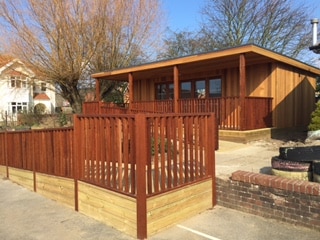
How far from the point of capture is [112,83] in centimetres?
2128

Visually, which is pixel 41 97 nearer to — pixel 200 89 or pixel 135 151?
pixel 200 89

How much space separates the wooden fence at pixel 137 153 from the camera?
11.4 ft

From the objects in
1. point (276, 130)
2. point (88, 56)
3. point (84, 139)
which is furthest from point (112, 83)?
point (84, 139)

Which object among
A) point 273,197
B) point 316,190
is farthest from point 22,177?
point 316,190

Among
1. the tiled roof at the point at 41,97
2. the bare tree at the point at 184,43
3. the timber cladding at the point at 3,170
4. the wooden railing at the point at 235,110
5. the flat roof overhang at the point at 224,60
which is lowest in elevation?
the timber cladding at the point at 3,170

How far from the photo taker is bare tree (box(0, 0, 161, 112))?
58.5 ft

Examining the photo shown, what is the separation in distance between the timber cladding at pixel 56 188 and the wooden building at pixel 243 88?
5773mm

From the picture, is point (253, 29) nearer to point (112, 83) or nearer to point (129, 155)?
point (112, 83)

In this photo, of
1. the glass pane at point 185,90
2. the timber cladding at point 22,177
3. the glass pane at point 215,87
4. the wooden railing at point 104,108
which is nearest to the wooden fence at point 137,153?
the timber cladding at point 22,177

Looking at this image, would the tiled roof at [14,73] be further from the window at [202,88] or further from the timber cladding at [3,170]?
the timber cladding at [3,170]

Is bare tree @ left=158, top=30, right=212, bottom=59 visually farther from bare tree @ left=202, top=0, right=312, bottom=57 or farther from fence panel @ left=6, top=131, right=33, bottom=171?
fence panel @ left=6, top=131, right=33, bottom=171

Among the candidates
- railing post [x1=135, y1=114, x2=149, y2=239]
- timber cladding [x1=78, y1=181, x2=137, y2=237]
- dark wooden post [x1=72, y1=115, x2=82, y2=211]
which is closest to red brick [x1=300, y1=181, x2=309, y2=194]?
railing post [x1=135, y1=114, x2=149, y2=239]

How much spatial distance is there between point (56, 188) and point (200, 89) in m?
9.28

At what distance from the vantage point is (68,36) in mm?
17969
